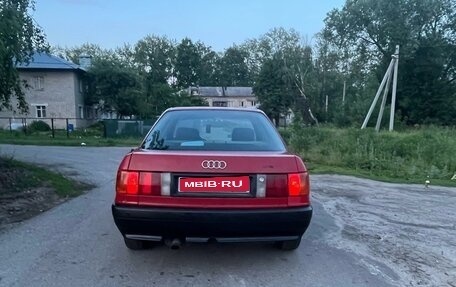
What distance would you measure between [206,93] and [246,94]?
8.59m

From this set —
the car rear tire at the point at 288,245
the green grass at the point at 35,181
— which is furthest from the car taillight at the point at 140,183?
the green grass at the point at 35,181

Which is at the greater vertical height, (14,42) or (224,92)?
(224,92)

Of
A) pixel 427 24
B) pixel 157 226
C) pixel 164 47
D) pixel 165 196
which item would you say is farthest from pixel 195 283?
pixel 164 47

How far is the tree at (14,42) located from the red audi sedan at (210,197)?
195 inches

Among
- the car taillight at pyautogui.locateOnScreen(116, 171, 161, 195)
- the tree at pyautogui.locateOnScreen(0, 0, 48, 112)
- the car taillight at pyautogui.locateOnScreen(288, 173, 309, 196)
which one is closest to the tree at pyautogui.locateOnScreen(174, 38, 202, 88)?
the tree at pyautogui.locateOnScreen(0, 0, 48, 112)

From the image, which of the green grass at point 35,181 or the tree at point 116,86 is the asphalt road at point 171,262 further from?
the tree at point 116,86

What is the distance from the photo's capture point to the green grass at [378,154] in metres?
11.9

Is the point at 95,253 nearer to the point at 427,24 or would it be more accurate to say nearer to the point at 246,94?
the point at 427,24

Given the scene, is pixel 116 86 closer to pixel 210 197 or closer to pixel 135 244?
pixel 135 244

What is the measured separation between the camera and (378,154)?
1401cm

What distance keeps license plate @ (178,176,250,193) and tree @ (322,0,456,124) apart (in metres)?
40.2

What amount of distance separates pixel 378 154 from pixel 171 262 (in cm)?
1180

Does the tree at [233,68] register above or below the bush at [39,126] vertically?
above

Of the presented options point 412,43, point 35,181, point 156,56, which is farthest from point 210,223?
point 156,56
